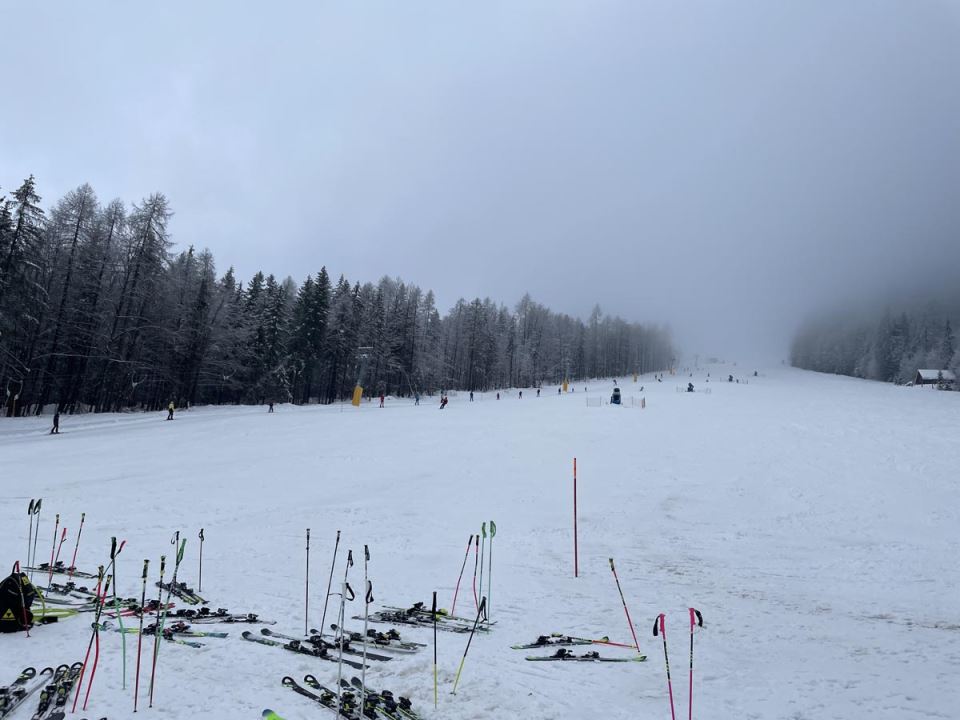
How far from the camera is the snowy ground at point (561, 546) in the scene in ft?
19.8

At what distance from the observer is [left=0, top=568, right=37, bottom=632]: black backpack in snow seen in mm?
6828

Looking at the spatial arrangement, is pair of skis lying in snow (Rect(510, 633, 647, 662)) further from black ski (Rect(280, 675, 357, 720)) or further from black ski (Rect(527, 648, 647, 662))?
black ski (Rect(280, 675, 357, 720))

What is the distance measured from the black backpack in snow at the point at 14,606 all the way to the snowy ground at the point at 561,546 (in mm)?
189

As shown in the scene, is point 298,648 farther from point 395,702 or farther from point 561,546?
point 561,546

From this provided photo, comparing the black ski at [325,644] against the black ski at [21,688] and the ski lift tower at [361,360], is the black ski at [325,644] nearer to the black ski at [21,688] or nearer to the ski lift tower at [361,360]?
the black ski at [21,688]

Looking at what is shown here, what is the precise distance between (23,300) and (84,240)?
10072 mm

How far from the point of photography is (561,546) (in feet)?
41.4

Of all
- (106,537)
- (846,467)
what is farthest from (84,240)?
(846,467)

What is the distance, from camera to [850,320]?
17512cm

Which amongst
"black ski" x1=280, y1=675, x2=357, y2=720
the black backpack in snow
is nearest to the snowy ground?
"black ski" x1=280, y1=675, x2=357, y2=720

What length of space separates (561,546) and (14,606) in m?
10.6

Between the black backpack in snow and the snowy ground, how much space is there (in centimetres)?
19

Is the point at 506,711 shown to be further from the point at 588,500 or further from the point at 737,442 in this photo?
the point at 737,442

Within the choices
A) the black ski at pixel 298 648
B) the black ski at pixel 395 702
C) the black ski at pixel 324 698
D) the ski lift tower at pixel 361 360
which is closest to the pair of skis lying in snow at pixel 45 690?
the black ski at pixel 298 648
